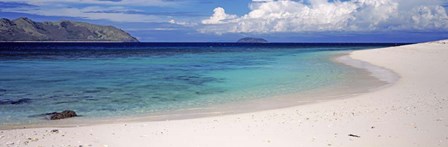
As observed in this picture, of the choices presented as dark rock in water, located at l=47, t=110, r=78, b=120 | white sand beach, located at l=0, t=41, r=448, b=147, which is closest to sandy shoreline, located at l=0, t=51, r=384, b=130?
dark rock in water, located at l=47, t=110, r=78, b=120

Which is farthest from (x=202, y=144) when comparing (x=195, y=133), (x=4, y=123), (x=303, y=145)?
(x=4, y=123)

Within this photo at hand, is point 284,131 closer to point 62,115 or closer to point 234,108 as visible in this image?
point 234,108

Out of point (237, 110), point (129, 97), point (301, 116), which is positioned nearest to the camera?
point (301, 116)

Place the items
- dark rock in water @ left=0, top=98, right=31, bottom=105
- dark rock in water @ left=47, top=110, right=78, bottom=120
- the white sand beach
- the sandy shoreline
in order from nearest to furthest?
the white sand beach < the sandy shoreline < dark rock in water @ left=47, top=110, right=78, bottom=120 < dark rock in water @ left=0, top=98, right=31, bottom=105

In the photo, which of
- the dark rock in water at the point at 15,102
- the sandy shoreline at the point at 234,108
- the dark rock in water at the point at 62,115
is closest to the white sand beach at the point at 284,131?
the sandy shoreline at the point at 234,108

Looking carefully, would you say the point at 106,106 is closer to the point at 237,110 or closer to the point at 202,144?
the point at 237,110

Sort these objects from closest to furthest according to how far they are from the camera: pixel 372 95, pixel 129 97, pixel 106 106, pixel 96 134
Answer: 1. pixel 96 134
2. pixel 106 106
3. pixel 372 95
4. pixel 129 97

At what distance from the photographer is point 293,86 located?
2041cm

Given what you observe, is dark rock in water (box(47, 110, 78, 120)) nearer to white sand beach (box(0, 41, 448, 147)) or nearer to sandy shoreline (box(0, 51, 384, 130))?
sandy shoreline (box(0, 51, 384, 130))

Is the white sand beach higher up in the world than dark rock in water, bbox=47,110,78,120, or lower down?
higher up

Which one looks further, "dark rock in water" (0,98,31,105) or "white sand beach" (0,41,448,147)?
"dark rock in water" (0,98,31,105)

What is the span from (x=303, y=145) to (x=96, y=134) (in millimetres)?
4373

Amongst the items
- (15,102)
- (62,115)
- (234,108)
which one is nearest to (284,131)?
(234,108)

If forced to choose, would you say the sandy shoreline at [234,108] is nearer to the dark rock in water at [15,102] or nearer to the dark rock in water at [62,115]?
the dark rock in water at [62,115]
